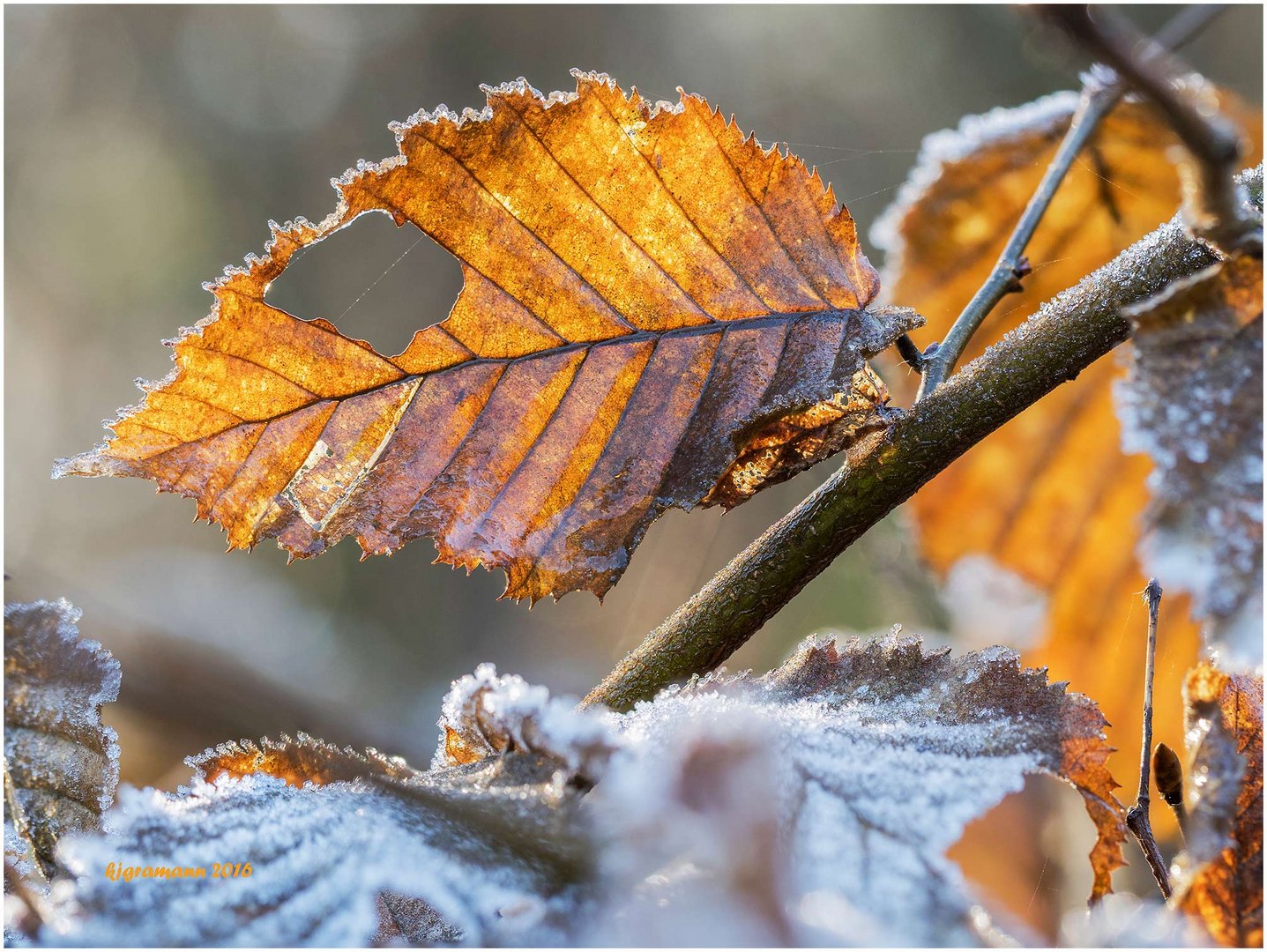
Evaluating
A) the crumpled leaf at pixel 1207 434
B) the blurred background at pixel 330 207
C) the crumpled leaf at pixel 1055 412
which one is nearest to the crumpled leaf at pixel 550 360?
the crumpled leaf at pixel 1207 434

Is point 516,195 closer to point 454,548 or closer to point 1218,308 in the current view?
point 454,548

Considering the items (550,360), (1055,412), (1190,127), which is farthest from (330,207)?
(1190,127)

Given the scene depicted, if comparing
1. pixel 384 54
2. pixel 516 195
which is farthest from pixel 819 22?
pixel 516 195

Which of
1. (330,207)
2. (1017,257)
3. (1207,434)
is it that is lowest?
(1207,434)

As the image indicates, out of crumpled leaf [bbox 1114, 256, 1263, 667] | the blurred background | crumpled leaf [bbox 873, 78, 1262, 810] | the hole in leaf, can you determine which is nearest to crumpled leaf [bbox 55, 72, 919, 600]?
crumpled leaf [bbox 1114, 256, 1263, 667]

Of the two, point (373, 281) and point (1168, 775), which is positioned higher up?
point (373, 281)

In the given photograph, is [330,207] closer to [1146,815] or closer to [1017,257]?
[1017,257]
